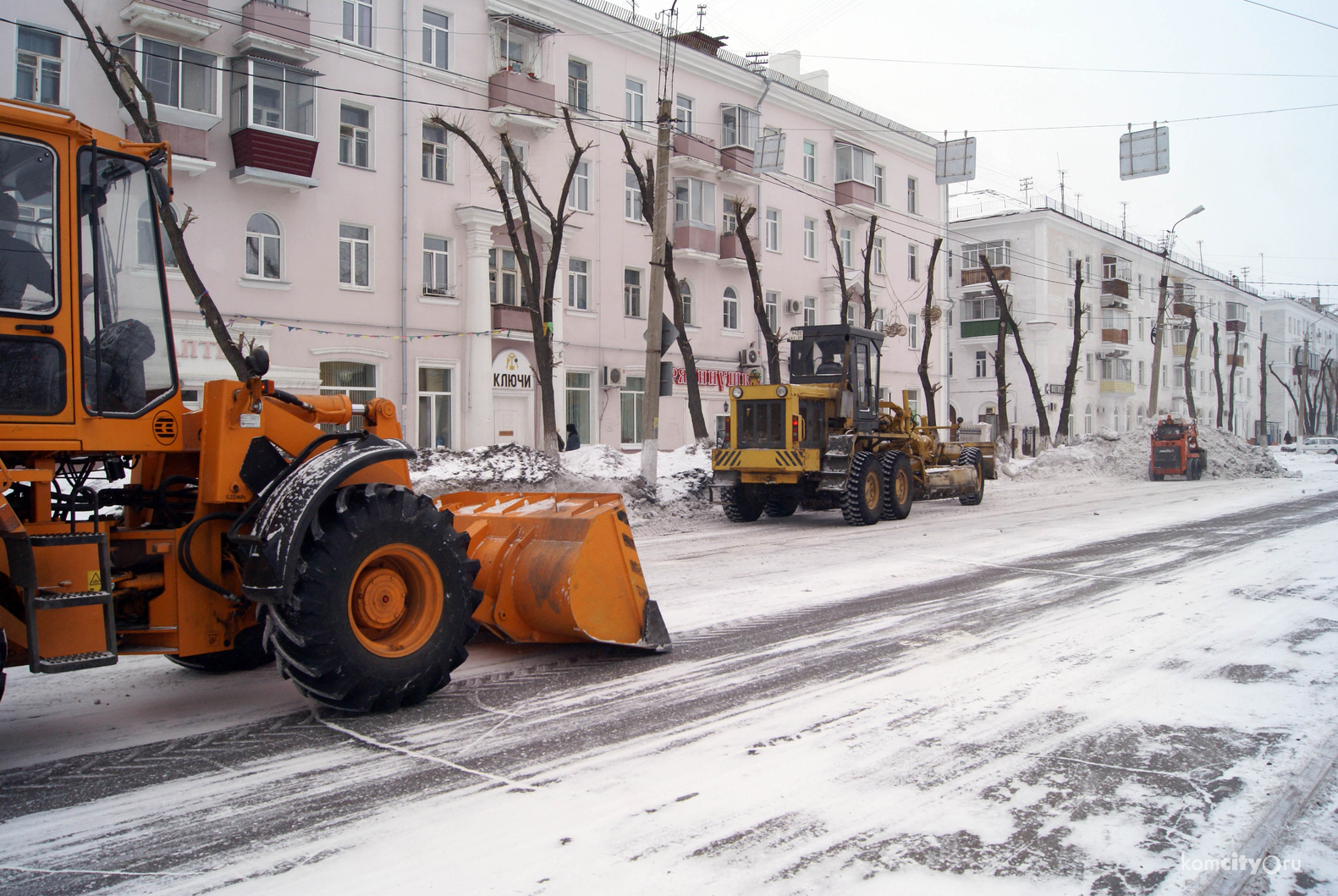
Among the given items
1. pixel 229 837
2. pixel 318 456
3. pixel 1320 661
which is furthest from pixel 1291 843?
pixel 318 456

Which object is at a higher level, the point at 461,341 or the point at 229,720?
the point at 461,341

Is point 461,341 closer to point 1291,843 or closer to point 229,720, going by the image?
point 229,720

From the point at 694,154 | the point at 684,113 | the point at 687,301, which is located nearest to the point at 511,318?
the point at 687,301

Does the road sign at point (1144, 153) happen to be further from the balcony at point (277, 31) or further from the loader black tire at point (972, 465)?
the balcony at point (277, 31)

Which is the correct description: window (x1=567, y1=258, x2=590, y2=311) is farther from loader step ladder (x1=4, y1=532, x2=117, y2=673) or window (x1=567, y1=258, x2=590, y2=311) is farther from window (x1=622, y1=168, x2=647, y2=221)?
loader step ladder (x1=4, y1=532, x2=117, y2=673)

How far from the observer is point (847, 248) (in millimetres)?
38031

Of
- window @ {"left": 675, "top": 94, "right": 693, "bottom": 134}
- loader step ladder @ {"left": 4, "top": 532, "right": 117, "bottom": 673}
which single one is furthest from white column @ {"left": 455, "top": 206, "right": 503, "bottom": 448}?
loader step ladder @ {"left": 4, "top": 532, "right": 117, "bottom": 673}

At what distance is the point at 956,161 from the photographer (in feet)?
75.0

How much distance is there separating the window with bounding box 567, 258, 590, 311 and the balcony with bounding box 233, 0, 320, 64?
8.90 m

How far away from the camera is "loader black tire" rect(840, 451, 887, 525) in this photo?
1547 cm

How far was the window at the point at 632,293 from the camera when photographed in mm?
29312

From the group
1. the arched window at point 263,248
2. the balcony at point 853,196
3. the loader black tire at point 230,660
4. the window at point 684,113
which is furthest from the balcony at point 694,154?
the loader black tire at point 230,660

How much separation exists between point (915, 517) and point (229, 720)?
13743mm

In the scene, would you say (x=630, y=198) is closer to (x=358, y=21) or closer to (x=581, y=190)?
(x=581, y=190)
